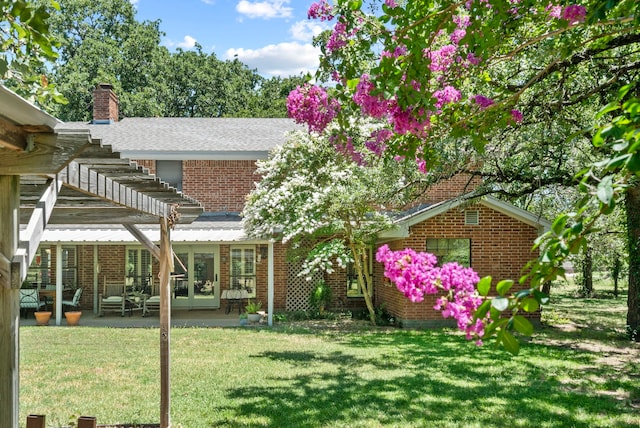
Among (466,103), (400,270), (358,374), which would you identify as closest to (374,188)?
(358,374)

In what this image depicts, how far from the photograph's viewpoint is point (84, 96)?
37344 millimetres

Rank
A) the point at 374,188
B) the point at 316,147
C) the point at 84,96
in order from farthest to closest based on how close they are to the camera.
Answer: the point at 84,96 < the point at 316,147 < the point at 374,188

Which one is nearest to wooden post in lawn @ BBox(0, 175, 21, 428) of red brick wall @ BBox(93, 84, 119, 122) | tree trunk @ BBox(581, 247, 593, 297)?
red brick wall @ BBox(93, 84, 119, 122)

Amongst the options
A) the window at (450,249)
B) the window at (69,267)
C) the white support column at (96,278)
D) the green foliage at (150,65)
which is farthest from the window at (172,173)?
the green foliage at (150,65)

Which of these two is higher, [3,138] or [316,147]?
[316,147]

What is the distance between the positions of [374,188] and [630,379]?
704 cm

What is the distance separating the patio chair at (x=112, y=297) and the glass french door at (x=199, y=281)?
1711 millimetres

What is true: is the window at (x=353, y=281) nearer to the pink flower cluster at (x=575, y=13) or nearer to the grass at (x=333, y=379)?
the grass at (x=333, y=379)

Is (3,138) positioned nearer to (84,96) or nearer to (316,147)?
(316,147)

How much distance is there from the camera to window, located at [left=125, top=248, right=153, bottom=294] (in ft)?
68.5

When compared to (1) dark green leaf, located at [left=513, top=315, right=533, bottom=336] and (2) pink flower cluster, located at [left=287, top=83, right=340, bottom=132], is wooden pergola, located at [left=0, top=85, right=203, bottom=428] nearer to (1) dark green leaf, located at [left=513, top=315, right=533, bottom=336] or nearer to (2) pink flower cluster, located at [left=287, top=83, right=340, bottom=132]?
(2) pink flower cluster, located at [left=287, top=83, right=340, bottom=132]

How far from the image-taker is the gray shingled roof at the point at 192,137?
66.9 feet

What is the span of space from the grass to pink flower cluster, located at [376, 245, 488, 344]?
469cm

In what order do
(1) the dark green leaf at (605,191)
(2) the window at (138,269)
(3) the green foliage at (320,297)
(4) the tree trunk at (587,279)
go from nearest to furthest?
(1) the dark green leaf at (605,191)
(3) the green foliage at (320,297)
(2) the window at (138,269)
(4) the tree trunk at (587,279)
